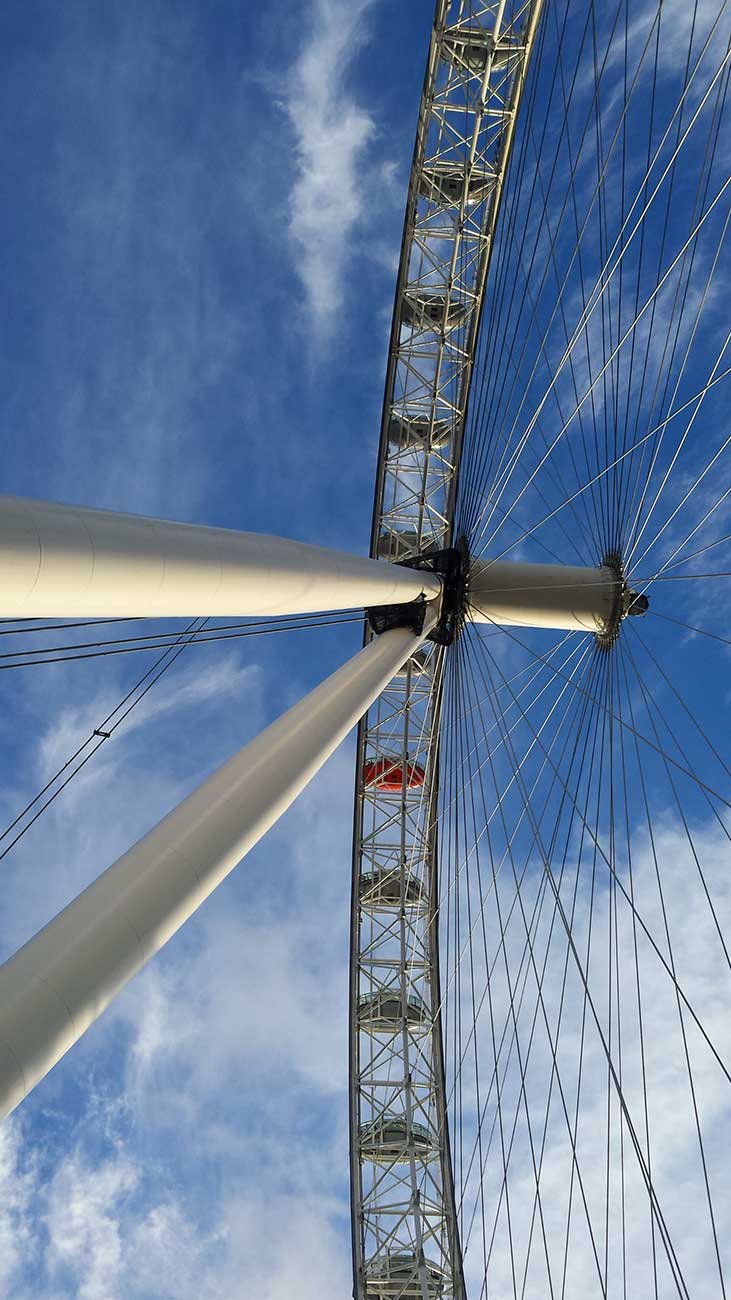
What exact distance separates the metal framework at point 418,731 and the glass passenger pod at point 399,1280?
38mm

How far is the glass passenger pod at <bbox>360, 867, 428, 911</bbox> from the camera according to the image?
31.3 m

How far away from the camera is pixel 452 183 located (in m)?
25.6

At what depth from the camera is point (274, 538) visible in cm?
1179

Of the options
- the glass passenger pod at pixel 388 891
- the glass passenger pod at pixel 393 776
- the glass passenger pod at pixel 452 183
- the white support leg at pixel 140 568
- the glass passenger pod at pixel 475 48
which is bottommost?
the white support leg at pixel 140 568

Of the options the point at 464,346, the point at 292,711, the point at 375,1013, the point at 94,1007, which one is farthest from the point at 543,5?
the point at 375,1013

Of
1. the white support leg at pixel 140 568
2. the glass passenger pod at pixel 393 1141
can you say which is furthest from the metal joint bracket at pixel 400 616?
the glass passenger pod at pixel 393 1141

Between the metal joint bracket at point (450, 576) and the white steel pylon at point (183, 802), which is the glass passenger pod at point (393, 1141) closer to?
the metal joint bracket at point (450, 576)

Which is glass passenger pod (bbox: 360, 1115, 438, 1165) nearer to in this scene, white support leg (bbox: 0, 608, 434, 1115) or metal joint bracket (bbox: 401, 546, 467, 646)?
metal joint bracket (bbox: 401, 546, 467, 646)

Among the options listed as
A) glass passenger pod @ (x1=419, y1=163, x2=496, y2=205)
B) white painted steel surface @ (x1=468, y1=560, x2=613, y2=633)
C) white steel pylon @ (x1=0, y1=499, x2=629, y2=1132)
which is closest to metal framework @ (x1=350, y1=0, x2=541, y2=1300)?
glass passenger pod @ (x1=419, y1=163, x2=496, y2=205)

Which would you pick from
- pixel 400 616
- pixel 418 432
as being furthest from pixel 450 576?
pixel 418 432

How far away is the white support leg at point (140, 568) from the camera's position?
7.05m

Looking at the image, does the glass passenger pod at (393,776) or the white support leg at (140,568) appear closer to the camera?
the white support leg at (140,568)

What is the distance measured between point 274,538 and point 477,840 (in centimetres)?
1240

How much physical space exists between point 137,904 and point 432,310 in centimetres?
2233
